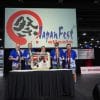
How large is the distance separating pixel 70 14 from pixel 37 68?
7.66 meters

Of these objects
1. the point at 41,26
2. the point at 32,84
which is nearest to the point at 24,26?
the point at 41,26

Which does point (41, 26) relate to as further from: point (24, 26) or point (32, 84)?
point (32, 84)

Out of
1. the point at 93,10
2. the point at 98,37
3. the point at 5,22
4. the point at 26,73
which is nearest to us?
the point at 26,73

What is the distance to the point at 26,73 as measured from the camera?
21.5ft

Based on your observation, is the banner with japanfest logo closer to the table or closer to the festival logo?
the festival logo

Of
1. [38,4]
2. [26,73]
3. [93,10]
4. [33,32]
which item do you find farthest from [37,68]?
[93,10]

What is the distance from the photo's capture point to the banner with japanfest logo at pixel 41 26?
44.5 ft

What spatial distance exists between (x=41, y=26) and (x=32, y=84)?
24.4ft

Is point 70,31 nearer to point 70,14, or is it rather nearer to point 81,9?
point 70,14

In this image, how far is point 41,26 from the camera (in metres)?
13.7

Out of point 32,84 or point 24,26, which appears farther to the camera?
point 24,26

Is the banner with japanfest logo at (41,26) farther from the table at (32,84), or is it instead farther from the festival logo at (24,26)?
the table at (32,84)

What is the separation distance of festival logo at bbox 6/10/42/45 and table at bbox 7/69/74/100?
6.99 m

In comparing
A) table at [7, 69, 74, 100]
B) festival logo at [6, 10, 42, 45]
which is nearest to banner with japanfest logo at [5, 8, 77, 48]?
festival logo at [6, 10, 42, 45]
